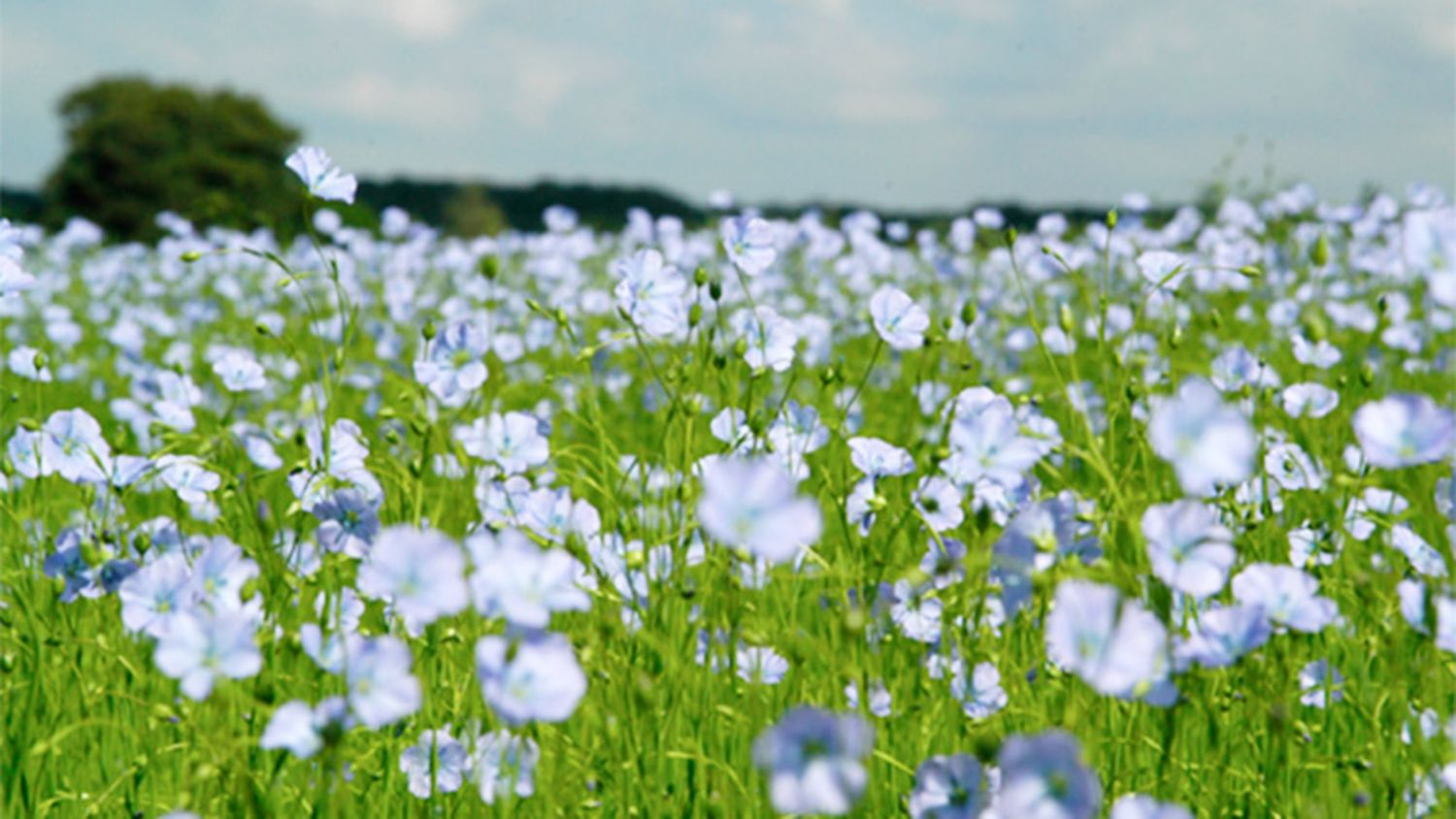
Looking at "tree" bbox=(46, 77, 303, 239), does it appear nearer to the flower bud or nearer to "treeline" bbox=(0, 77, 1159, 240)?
"treeline" bbox=(0, 77, 1159, 240)

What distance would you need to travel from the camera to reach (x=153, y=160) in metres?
19.2

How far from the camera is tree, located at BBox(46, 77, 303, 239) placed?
742 inches

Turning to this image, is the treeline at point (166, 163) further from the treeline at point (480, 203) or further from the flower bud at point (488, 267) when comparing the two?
the flower bud at point (488, 267)

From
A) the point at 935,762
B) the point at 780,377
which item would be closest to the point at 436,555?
the point at 935,762

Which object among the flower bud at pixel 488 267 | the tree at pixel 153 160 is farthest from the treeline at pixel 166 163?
the flower bud at pixel 488 267

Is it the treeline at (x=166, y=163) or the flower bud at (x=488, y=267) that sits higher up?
the treeline at (x=166, y=163)

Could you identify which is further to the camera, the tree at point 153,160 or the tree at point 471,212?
the tree at point 471,212

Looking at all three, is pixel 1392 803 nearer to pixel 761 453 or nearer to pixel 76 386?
pixel 761 453

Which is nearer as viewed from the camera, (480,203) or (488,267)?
(488,267)

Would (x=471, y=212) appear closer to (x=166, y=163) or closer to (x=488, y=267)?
(x=166, y=163)

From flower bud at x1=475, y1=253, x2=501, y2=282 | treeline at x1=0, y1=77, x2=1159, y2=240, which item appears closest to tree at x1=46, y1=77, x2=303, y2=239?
treeline at x1=0, y1=77, x2=1159, y2=240

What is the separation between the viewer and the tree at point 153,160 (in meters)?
18.9

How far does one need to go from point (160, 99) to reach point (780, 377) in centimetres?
1661

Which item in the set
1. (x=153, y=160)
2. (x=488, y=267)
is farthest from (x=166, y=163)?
(x=488, y=267)
